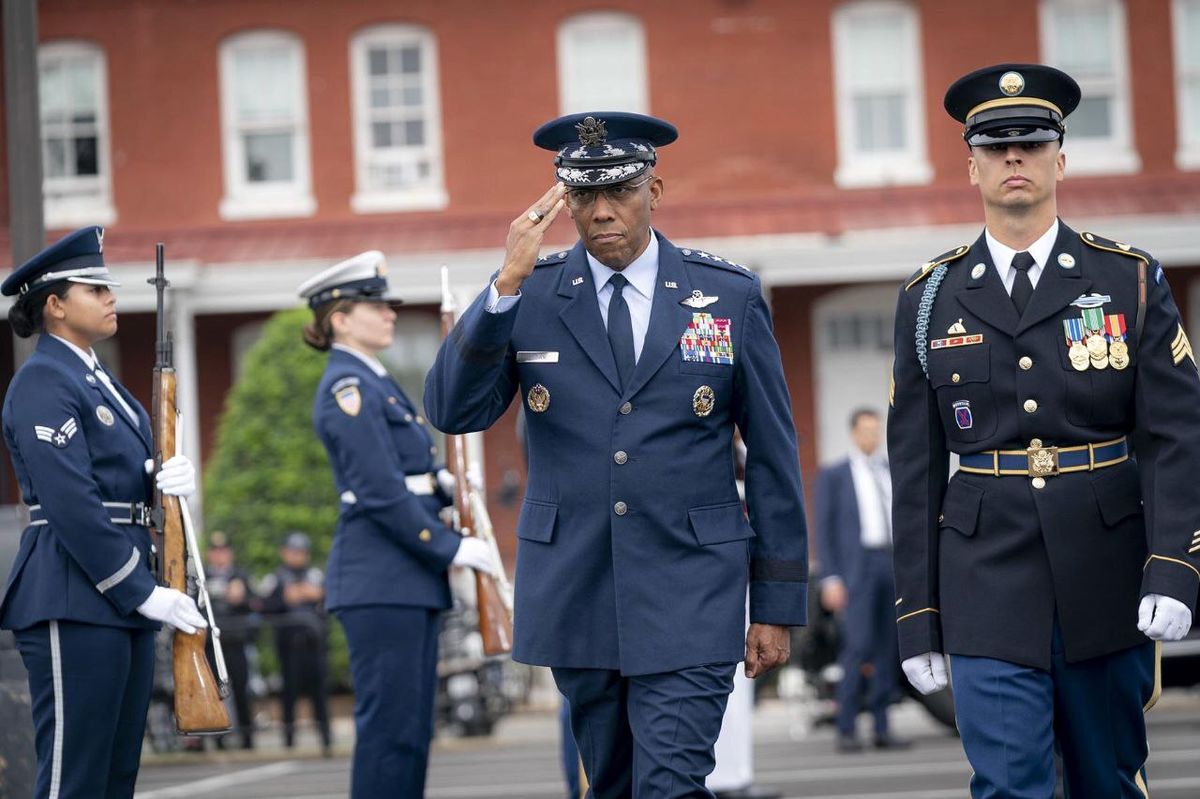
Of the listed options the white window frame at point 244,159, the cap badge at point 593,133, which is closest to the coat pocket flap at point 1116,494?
the cap badge at point 593,133

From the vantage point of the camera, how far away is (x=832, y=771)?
12.0m

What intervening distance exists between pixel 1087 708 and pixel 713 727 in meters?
1.04

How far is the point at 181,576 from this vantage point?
6602 mm

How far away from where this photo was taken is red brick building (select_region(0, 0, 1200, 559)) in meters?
24.7

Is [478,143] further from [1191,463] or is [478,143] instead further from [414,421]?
[1191,463]

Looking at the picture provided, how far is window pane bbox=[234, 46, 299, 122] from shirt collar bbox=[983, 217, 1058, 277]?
68.5 feet

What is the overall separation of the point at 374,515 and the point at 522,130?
17.9 meters

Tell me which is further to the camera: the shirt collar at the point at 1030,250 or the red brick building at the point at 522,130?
the red brick building at the point at 522,130

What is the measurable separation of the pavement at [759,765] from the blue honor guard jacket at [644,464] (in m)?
5.01

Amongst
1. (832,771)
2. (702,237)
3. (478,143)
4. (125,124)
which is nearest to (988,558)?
(832,771)

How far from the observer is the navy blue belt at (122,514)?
644cm

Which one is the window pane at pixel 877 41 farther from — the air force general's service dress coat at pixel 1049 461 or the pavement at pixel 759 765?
the air force general's service dress coat at pixel 1049 461

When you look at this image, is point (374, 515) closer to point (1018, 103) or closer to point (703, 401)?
point (703, 401)

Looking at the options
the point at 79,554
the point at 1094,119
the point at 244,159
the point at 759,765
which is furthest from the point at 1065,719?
the point at 244,159
